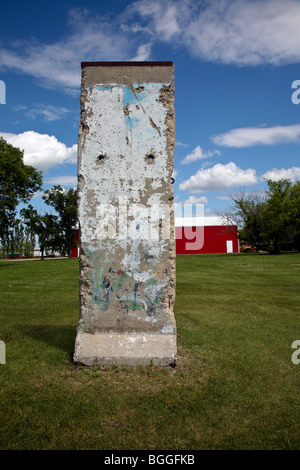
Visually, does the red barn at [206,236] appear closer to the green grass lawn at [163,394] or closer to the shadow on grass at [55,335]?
the shadow on grass at [55,335]

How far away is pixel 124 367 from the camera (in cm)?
430

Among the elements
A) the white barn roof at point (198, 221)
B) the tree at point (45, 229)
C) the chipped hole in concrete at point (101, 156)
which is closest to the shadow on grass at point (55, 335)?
the chipped hole in concrete at point (101, 156)

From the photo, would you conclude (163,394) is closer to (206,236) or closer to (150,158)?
(150,158)

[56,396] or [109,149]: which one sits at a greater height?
[109,149]

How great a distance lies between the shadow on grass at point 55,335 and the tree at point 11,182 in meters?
22.0

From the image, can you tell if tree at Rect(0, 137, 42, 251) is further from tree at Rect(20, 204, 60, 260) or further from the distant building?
the distant building

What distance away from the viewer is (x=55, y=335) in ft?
18.9

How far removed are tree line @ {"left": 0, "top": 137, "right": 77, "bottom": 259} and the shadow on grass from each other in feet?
72.3

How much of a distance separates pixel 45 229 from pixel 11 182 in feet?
55.0
